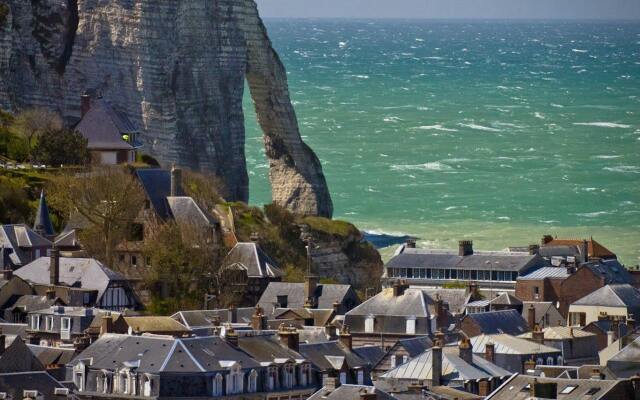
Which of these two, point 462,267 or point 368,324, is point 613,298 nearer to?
point 368,324

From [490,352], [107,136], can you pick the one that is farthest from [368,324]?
[107,136]

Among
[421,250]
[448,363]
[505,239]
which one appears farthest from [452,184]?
[448,363]

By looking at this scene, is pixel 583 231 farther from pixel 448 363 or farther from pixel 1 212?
pixel 448 363

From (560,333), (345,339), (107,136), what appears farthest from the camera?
(107,136)

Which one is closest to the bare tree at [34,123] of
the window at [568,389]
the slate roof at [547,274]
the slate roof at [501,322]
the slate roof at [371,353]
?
the slate roof at [547,274]

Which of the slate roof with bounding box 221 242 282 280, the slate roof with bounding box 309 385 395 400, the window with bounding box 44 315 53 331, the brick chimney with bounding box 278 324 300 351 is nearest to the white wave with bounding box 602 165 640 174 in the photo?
the slate roof with bounding box 221 242 282 280

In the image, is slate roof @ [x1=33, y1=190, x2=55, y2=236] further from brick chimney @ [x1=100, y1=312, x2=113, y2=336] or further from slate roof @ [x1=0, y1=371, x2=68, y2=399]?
slate roof @ [x1=0, y1=371, x2=68, y2=399]

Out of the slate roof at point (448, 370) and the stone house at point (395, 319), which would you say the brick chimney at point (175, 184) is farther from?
the slate roof at point (448, 370)
